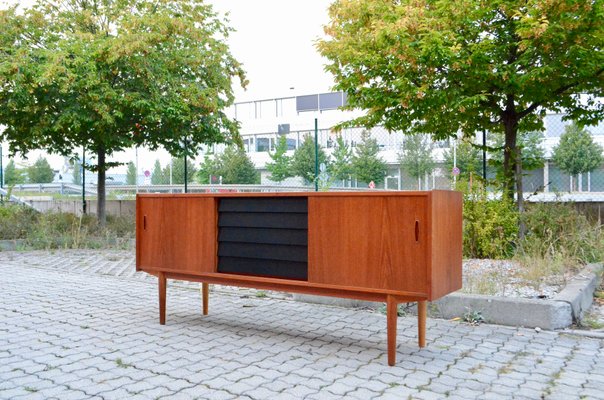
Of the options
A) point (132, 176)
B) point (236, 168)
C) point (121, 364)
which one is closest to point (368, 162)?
point (132, 176)

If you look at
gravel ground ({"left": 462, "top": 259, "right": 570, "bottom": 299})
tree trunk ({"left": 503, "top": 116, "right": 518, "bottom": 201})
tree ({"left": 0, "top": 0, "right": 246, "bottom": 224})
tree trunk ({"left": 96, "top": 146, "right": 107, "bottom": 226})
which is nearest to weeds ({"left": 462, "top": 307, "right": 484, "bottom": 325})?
gravel ground ({"left": 462, "top": 259, "right": 570, "bottom": 299})

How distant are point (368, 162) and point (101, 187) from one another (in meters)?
7.16

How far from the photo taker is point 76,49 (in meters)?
11.8

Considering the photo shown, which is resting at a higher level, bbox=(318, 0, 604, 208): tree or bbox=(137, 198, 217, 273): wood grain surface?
bbox=(318, 0, 604, 208): tree

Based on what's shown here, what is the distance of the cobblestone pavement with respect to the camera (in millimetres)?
3328

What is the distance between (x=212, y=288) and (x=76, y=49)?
748cm

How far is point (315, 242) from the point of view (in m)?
4.16

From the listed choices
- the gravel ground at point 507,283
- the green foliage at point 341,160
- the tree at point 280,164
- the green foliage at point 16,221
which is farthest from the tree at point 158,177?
the gravel ground at point 507,283

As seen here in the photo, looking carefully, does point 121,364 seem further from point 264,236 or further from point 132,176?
point 132,176

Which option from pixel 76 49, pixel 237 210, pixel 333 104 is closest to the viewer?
pixel 237 210

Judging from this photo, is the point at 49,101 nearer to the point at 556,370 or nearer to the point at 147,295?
the point at 147,295

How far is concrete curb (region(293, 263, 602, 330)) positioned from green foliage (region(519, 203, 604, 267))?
4.32 ft

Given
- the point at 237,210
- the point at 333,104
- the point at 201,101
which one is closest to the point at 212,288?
the point at 237,210

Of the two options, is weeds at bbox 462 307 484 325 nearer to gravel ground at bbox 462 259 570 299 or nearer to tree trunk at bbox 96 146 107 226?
gravel ground at bbox 462 259 570 299
